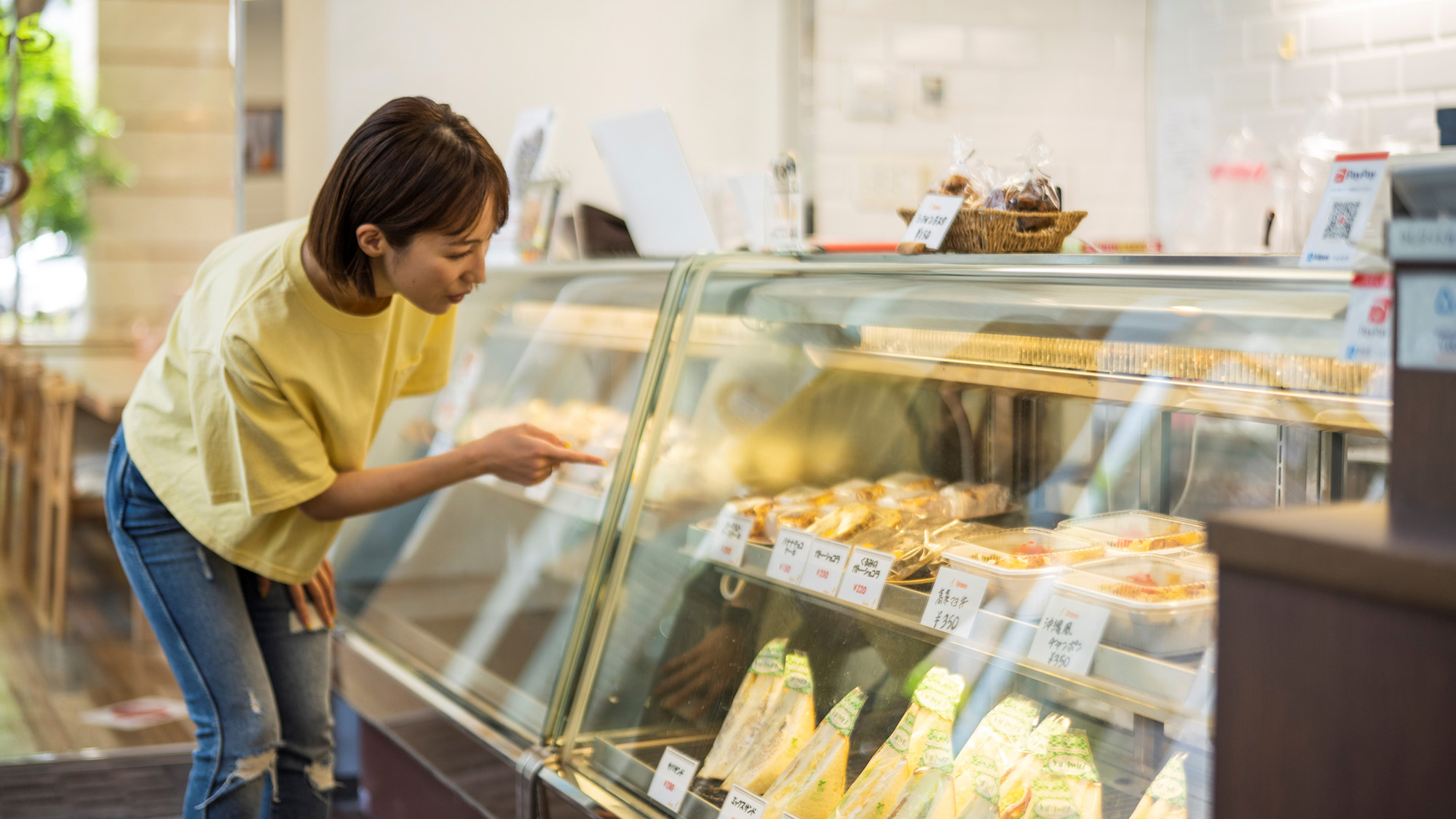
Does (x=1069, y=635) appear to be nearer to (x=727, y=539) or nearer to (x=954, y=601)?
(x=954, y=601)

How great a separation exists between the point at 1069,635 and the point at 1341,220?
51cm

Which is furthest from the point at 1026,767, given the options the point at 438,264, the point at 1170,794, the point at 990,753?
the point at 438,264

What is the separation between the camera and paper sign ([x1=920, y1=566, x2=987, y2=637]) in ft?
4.68

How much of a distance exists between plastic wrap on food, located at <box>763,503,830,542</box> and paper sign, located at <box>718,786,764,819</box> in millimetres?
357

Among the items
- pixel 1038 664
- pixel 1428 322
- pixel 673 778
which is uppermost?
pixel 1428 322

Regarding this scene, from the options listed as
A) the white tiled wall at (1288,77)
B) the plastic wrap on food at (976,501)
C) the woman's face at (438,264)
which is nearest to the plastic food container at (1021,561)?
the plastic wrap on food at (976,501)

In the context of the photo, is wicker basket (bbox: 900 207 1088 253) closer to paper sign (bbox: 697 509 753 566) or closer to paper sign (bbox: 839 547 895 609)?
paper sign (bbox: 839 547 895 609)

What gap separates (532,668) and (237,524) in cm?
76

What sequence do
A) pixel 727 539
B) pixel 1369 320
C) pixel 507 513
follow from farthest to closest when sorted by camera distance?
1. pixel 507 513
2. pixel 727 539
3. pixel 1369 320

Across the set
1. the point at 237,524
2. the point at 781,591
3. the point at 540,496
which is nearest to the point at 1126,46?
the point at 540,496

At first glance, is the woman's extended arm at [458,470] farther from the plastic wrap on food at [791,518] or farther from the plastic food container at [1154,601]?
the plastic food container at [1154,601]

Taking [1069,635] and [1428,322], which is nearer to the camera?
[1428,322]

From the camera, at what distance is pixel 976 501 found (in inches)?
66.7

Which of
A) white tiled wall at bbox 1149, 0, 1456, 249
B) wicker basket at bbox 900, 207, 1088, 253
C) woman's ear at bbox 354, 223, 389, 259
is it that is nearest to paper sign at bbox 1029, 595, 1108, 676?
wicker basket at bbox 900, 207, 1088, 253
